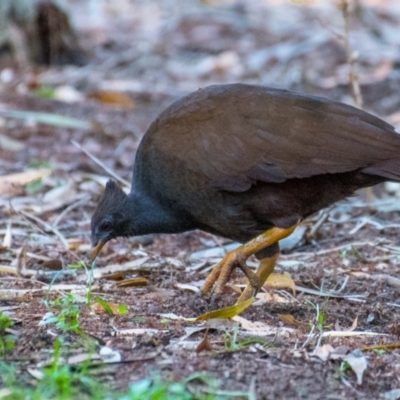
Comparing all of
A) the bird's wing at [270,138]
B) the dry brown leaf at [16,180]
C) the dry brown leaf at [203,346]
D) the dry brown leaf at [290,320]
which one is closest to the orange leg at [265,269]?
the dry brown leaf at [290,320]

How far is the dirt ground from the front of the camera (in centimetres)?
349

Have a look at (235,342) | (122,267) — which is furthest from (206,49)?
(235,342)

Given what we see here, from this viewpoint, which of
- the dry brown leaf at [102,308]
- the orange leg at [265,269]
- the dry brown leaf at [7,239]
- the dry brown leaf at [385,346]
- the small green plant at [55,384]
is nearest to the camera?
the small green plant at [55,384]

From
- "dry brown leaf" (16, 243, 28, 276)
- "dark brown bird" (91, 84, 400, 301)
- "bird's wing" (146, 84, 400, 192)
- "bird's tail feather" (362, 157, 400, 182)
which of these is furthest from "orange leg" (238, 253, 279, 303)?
"dry brown leaf" (16, 243, 28, 276)

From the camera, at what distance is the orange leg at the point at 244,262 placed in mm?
4707

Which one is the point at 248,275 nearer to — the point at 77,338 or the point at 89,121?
the point at 77,338

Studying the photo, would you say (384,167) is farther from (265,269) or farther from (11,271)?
(11,271)

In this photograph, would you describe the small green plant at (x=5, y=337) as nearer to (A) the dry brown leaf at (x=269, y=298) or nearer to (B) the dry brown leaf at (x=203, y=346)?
(B) the dry brown leaf at (x=203, y=346)

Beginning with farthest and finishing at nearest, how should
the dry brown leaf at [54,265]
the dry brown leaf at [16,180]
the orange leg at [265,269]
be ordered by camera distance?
the dry brown leaf at [16,180] → the dry brown leaf at [54,265] → the orange leg at [265,269]

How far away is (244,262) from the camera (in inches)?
187

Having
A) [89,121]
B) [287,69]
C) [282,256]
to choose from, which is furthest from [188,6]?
[282,256]

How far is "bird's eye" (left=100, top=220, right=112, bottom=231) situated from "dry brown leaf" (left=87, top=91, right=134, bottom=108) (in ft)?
19.5

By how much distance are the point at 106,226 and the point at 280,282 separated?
112cm

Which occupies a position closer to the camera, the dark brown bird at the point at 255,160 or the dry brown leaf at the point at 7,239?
the dark brown bird at the point at 255,160
